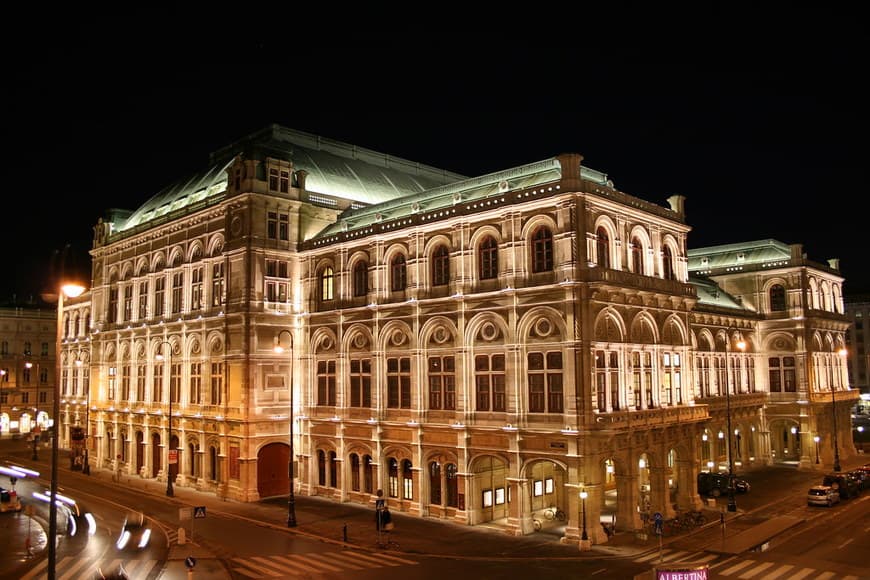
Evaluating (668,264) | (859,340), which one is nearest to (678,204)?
(668,264)

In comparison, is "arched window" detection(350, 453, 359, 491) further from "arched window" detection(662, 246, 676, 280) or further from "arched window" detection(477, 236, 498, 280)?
"arched window" detection(662, 246, 676, 280)

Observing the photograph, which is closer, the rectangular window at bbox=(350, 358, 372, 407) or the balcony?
the balcony

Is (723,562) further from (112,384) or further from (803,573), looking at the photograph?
(112,384)

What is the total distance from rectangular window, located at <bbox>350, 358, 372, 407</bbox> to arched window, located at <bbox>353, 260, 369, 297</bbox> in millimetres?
4888

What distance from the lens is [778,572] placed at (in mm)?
31641

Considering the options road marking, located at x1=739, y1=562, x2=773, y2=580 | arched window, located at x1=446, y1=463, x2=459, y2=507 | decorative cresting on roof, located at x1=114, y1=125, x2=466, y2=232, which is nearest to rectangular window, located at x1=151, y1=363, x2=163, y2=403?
decorative cresting on roof, located at x1=114, y1=125, x2=466, y2=232

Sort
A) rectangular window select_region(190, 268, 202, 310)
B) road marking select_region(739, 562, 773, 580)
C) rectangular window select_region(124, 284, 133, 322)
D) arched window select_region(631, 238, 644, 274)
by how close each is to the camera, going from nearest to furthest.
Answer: road marking select_region(739, 562, 773, 580), arched window select_region(631, 238, 644, 274), rectangular window select_region(190, 268, 202, 310), rectangular window select_region(124, 284, 133, 322)

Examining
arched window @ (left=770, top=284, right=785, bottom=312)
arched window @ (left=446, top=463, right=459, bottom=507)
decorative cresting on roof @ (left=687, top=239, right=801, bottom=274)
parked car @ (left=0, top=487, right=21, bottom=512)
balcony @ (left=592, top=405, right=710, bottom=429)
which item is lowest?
parked car @ (left=0, top=487, right=21, bottom=512)

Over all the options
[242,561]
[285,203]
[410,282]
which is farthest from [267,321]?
[242,561]

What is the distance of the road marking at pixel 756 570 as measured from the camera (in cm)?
3117

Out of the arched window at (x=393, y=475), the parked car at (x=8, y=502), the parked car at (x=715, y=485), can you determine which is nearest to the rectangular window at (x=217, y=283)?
the parked car at (x=8, y=502)

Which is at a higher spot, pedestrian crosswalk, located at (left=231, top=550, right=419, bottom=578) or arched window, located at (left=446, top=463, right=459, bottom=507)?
arched window, located at (left=446, top=463, right=459, bottom=507)

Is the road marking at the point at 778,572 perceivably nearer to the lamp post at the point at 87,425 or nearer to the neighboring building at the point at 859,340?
the lamp post at the point at 87,425

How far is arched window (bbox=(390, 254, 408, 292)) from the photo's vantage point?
4903cm
